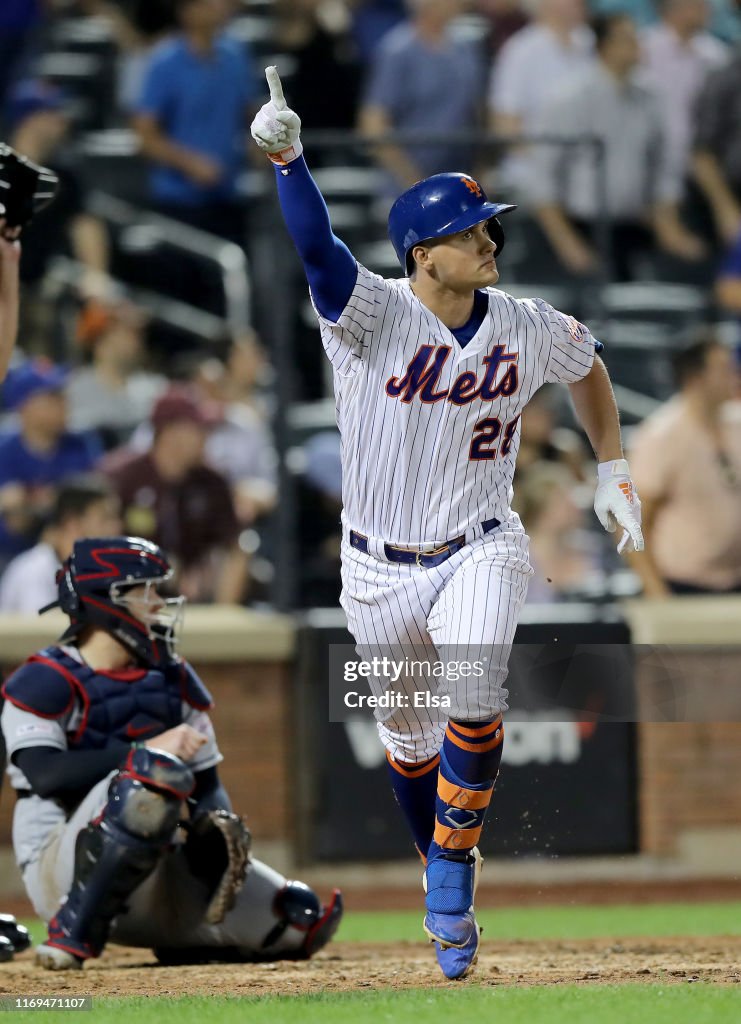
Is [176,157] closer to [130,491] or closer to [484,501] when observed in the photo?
[130,491]

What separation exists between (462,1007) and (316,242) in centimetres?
175

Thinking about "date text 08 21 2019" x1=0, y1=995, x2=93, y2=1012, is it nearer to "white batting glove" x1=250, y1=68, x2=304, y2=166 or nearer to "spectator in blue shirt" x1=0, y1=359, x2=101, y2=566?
"white batting glove" x1=250, y1=68, x2=304, y2=166

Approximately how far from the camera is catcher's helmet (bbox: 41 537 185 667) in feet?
16.4

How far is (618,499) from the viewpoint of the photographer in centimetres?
467

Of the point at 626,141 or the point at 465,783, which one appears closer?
the point at 465,783

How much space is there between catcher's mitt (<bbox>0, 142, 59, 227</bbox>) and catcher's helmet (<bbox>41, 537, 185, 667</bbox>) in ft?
3.10

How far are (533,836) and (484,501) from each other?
4.81 feet

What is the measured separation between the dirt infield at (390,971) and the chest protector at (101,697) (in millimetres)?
654

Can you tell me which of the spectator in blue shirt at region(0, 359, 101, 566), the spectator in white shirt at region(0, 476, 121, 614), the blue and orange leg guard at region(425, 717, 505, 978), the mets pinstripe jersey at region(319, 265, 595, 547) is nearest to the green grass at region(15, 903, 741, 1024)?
the blue and orange leg guard at region(425, 717, 505, 978)

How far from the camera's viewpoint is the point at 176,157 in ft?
32.1

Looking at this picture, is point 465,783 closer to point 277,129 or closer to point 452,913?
point 452,913
